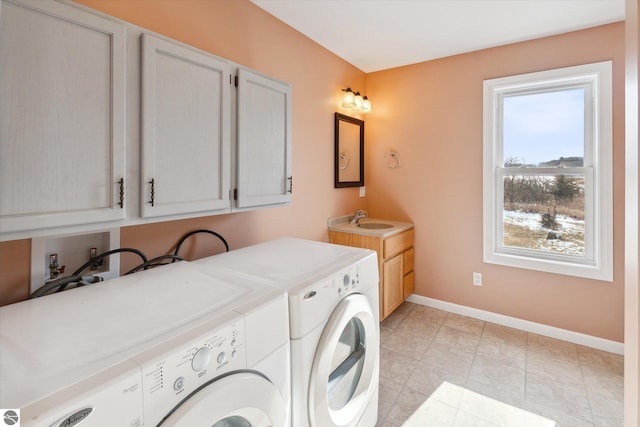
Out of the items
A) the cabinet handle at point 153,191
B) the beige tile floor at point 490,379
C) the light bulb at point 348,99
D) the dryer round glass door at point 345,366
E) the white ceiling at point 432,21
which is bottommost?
the beige tile floor at point 490,379

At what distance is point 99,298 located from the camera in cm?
107

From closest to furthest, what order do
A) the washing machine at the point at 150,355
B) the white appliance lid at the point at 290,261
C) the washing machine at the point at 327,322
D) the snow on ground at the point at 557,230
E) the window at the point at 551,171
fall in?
the washing machine at the point at 150,355
the washing machine at the point at 327,322
the white appliance lid at the point at 290,261
the window at the point at 551,171
the snow on ground at the point at 557,230

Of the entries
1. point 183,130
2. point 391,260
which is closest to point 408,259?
point 391,260

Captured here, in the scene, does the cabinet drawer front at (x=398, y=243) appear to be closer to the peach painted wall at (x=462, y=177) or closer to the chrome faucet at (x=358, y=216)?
the peach painted wall at (x=462, y=177)

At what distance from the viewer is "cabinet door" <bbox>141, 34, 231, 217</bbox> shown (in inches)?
47.5

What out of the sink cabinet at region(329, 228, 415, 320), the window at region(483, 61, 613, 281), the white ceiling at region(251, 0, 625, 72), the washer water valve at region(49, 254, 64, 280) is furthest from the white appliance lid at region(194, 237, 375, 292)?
the window at region(483, 61, 613, 281)

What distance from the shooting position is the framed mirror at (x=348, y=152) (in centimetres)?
306

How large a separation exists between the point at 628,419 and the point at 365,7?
2476mm

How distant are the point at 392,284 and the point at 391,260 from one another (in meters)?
0.22

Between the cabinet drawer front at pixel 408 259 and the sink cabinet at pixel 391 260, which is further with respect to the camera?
the cabinet drawer front at pixel 408 259

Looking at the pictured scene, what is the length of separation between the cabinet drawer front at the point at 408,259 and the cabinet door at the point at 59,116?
260cm

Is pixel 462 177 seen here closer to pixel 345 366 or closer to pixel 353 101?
pixel 353 101

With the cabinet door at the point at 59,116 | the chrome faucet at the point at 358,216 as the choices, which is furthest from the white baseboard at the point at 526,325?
the cabinet door at the point at 59,116

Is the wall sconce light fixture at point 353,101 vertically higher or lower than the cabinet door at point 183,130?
higher
